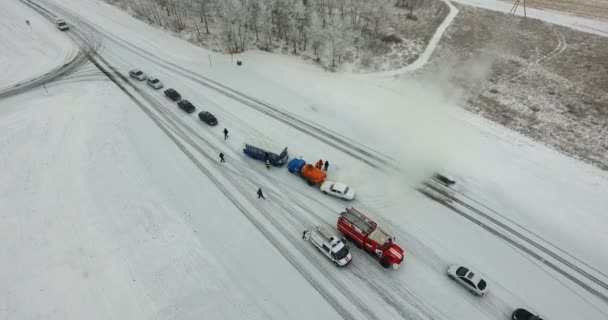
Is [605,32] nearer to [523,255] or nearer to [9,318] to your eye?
[523,255]

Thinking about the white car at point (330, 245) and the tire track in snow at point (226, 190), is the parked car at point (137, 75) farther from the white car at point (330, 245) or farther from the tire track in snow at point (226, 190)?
the white car at point (330, 245)

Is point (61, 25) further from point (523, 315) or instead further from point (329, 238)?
point (523, 315)

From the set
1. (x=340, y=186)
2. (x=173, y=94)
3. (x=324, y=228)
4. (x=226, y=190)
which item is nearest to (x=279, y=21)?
(x=173, y=94)

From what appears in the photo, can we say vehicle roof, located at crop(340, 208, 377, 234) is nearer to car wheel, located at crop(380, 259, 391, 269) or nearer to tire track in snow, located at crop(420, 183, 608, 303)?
car wheel, located at crop(380, 259, 391, 269)

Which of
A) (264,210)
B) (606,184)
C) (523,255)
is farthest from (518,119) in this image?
(264,210)

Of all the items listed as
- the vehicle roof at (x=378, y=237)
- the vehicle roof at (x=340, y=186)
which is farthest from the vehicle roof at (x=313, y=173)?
the vehicle roof at (x=378, y=237)
